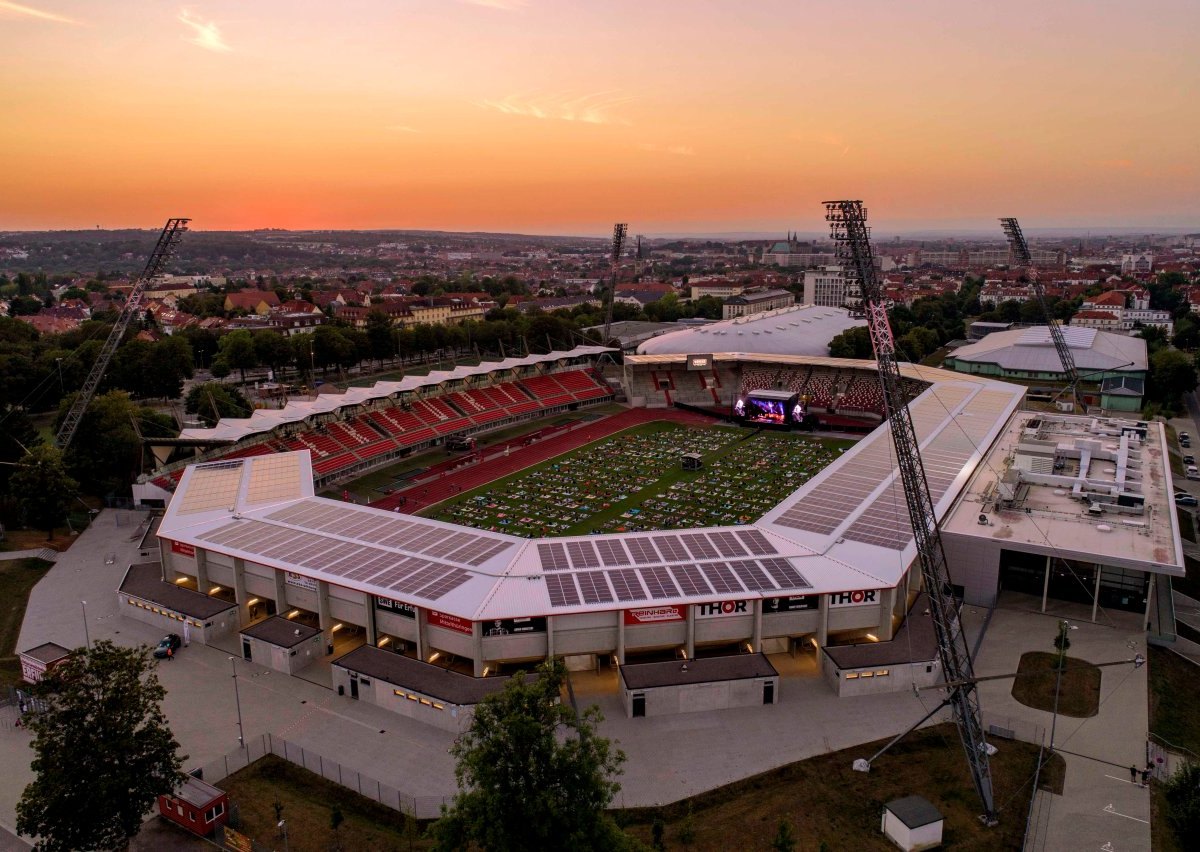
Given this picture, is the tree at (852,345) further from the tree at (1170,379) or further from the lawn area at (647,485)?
the tree at (1170,379)

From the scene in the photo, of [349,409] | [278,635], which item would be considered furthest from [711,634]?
[349,409]

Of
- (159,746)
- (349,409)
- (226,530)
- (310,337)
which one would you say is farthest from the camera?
(310,337)

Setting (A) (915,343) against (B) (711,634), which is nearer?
(B) (711,634)

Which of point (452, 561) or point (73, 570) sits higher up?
point (452, 561)

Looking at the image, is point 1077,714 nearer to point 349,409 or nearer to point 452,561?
point 452,561

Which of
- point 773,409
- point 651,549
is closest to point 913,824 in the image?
point 651,549

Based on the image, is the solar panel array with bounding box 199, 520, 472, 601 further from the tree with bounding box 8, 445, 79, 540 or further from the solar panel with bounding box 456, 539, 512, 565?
the tree with bounding box 8, 445, 79, 540

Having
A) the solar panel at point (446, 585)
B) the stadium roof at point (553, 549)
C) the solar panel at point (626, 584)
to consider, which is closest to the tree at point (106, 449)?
the stadium roof at point (553, 549)

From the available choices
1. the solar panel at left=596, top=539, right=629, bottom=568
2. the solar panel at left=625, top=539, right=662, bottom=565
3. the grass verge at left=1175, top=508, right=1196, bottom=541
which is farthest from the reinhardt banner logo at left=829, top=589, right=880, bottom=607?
the grass verge at left=1175, top=508, right=1196, bottom=541
